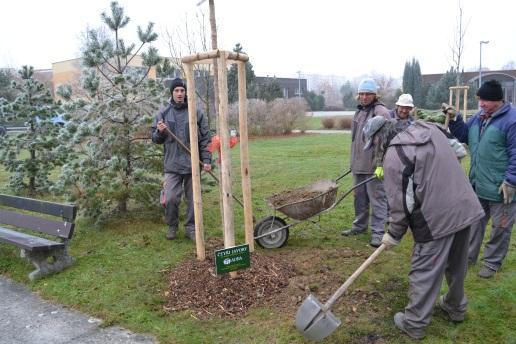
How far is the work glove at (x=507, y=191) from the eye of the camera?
4262mm

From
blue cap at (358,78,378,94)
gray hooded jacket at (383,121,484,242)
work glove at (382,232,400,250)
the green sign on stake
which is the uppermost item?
blue cap at (358,78,378,94)

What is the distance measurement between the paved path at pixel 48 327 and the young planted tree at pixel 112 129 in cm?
201

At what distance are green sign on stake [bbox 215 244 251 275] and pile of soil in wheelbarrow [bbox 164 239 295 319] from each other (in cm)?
23

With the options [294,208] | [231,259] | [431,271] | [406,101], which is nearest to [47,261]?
[231,259]

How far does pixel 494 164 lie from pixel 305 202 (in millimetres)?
2001

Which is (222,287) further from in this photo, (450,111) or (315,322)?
(450,111)

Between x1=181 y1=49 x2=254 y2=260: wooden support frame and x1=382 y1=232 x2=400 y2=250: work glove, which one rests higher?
x1=181 y1=49 x2=254 y2=260: wooden support frame

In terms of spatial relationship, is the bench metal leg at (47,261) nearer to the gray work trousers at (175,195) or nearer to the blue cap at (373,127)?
the gray work trousers at (175,195)

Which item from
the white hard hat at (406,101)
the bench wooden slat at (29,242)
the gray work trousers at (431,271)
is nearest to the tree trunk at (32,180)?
the bench wooden slat at (29,242)

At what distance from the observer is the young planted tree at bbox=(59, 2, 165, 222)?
20.4 feet

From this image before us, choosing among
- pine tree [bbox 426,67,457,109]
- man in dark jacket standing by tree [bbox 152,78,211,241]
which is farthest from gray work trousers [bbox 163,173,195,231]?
pine tree [bbox 426,67,457,109]

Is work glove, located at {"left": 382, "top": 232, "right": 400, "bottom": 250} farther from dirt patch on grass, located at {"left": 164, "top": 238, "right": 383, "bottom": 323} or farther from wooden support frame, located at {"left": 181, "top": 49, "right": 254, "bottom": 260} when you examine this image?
wooden support frame, located at {"left": 181, "top": 49, "right": 254, "bottom": 260}

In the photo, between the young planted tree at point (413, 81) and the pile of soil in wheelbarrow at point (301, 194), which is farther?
the young planted tree at point (413, 81)

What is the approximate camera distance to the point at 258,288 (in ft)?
14.3
